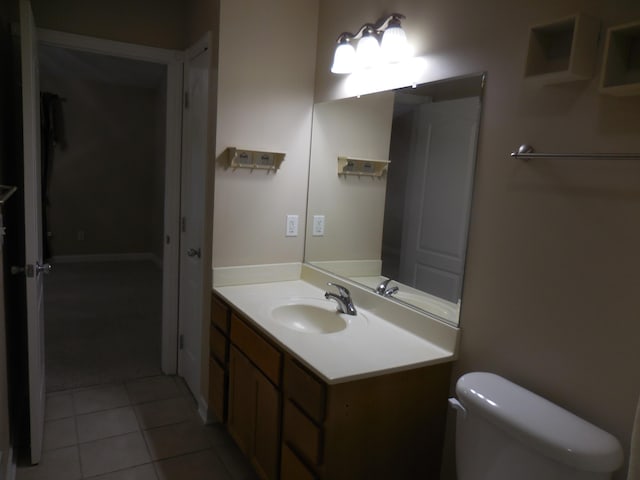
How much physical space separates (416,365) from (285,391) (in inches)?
19.2

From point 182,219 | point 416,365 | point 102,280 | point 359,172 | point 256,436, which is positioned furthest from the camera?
point 102,280

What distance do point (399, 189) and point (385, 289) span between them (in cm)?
44

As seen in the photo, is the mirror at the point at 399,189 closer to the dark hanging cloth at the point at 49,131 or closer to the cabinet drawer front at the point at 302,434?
the cabinet drawer front at the point at 302,434

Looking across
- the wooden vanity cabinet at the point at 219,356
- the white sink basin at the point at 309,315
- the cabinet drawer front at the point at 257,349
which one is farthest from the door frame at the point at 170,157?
the white sink basin at the point at 309,315

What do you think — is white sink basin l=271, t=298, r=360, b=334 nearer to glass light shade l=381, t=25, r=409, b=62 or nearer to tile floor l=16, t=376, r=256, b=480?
tile floor l=16, t=376, r=256, b=480

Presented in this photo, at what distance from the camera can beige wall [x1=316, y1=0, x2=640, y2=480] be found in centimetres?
118

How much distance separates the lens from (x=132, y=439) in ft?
7.89

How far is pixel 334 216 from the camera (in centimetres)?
247

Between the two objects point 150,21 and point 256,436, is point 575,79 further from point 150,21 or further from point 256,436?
point 150,21

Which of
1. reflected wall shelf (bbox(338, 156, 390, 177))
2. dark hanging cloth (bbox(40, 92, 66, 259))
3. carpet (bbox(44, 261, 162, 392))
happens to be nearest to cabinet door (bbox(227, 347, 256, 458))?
reflected wall shelf (bbox(338, 156, 390, 177))

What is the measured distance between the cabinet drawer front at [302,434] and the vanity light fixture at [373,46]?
1.39 metres

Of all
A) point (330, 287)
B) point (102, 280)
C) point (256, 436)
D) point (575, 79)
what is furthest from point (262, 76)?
point (102, 280)

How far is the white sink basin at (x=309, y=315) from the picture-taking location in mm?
2084

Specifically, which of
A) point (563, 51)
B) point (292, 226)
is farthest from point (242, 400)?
point (563, 51)
